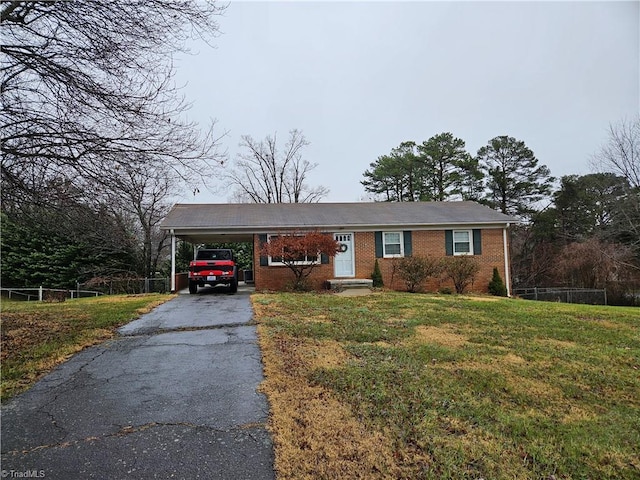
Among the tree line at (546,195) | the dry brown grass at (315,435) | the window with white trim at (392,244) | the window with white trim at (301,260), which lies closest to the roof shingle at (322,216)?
the window with white trim at (392,244)

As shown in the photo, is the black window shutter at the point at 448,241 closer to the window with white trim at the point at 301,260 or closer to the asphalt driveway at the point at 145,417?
the window with white trim at the point at 301,260

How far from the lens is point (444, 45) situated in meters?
11.8

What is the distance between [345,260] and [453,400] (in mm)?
12570

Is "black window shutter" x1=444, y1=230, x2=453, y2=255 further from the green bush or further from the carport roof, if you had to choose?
the green bush

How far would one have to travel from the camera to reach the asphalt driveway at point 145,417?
2.57 meters

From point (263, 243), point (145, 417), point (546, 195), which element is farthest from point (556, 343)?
point (546, 195)

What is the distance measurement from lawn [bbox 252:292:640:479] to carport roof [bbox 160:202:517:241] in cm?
889

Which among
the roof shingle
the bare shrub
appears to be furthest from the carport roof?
the bare shrub

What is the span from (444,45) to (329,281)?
30.2 ft

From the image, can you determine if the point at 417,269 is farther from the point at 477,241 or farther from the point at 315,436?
the point at 315,436

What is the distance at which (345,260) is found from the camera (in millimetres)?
16219

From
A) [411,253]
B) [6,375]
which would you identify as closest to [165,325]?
[6,375]

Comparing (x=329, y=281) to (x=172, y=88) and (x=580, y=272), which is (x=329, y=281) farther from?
(x=580, y=272)

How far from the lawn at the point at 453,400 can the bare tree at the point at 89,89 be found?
3441mm
